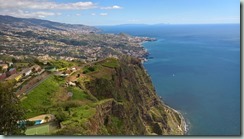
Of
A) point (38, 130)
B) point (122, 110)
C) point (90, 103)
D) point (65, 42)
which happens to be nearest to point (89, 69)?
point (122, 110)

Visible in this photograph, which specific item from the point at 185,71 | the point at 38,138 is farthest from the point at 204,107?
the point at 38,138

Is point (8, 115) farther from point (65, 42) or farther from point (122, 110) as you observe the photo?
point (65, 42)

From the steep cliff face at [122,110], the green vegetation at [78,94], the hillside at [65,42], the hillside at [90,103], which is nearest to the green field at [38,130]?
the hillside at [90,103]

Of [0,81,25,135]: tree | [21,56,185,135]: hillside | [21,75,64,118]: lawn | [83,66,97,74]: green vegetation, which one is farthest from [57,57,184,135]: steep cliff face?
[21,75,64,118]: lawn

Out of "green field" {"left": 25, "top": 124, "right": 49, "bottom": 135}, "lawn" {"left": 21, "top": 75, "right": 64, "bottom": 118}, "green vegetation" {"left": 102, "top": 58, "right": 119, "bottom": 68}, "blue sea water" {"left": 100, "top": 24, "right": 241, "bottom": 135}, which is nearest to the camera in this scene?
"green field" {"left": 25, "top": 124, "right": 49, "bottom": 135}

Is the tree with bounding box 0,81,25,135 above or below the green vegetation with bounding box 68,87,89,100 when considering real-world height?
above

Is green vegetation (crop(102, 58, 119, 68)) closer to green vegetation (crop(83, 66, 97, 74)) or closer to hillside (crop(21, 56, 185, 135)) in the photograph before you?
hillside (crop(21, 56, 185, 135))

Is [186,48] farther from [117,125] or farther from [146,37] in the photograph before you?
[117,125]
